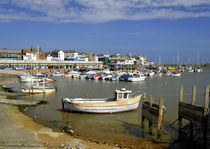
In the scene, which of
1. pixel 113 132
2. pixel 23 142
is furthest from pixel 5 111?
pixel 113 132

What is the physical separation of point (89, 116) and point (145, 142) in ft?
32.1

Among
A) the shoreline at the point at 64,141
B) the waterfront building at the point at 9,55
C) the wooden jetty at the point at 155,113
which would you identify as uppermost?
the waterfront building at the point at 9,55

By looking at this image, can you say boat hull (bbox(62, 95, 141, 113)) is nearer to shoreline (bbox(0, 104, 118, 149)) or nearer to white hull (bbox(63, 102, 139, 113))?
white hull (bbox(63, 102, 139, 113))

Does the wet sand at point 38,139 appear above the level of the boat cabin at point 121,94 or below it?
→ below

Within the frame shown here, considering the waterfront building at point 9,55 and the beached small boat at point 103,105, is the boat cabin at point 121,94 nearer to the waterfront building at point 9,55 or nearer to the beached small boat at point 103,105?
the beached small boat at point 103,105

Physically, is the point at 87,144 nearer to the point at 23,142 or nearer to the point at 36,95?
the point at 23,142

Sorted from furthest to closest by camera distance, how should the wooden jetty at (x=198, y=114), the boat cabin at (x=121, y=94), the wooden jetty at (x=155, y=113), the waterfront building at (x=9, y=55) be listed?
the waterfront building at (x=9, y=55), the boat cabin at (x=121, y=94), the wooden jetty at (x=155, y=113), the wooden jetty at (x=198, y=114)

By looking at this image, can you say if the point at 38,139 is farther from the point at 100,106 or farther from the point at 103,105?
the point at 103,105

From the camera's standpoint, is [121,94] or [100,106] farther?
[121,94]

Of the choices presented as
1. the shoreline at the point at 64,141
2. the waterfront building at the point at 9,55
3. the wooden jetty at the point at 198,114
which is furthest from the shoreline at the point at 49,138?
the waterfront building at the point at 9,55

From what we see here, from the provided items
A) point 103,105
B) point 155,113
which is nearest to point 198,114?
point 155,113

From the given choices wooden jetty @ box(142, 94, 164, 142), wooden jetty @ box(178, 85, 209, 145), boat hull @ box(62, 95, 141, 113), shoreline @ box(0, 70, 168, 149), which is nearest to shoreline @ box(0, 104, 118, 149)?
shoreline @ box(0, 70, 168, 149)

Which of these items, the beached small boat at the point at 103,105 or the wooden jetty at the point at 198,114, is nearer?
the wooden jetty at the point at 198,114

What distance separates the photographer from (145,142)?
57.7ft
